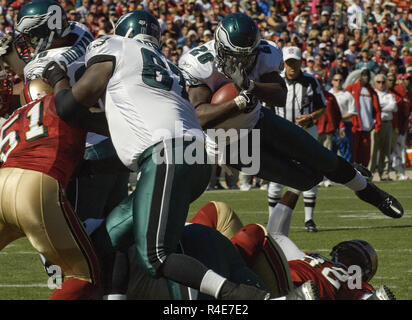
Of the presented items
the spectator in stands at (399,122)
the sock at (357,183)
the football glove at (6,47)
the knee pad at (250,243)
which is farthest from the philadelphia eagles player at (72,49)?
the spectator in stands at (399,122)

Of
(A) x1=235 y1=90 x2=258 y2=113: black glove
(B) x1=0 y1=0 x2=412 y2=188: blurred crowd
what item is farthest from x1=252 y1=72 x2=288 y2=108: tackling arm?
(B) x1=0 y1=0 x2=412 y2=188: blurred crowd

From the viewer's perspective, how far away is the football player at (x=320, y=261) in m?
3.95

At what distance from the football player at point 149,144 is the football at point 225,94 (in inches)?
40.8

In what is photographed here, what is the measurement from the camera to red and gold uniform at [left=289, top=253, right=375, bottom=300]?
3945 mm

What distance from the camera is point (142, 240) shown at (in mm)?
3664

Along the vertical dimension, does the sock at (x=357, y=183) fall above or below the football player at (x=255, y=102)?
below

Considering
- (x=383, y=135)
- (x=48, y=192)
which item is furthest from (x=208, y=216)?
(x=383, y=135)

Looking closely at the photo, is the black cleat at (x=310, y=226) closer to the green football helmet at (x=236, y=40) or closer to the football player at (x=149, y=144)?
the green football helmet at (x=236, y=40)

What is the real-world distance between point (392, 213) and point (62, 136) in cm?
287

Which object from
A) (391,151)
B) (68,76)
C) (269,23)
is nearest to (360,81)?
(391,151)

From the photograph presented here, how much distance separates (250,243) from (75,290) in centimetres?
85

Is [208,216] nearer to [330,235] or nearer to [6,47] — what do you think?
[6,47]

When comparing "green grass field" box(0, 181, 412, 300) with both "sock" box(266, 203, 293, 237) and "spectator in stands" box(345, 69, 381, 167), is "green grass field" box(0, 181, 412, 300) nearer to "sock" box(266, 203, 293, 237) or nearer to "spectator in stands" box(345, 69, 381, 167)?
"sock" box(266, 203, 293, 237)

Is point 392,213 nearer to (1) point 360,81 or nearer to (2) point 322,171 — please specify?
(2) point 322,171
